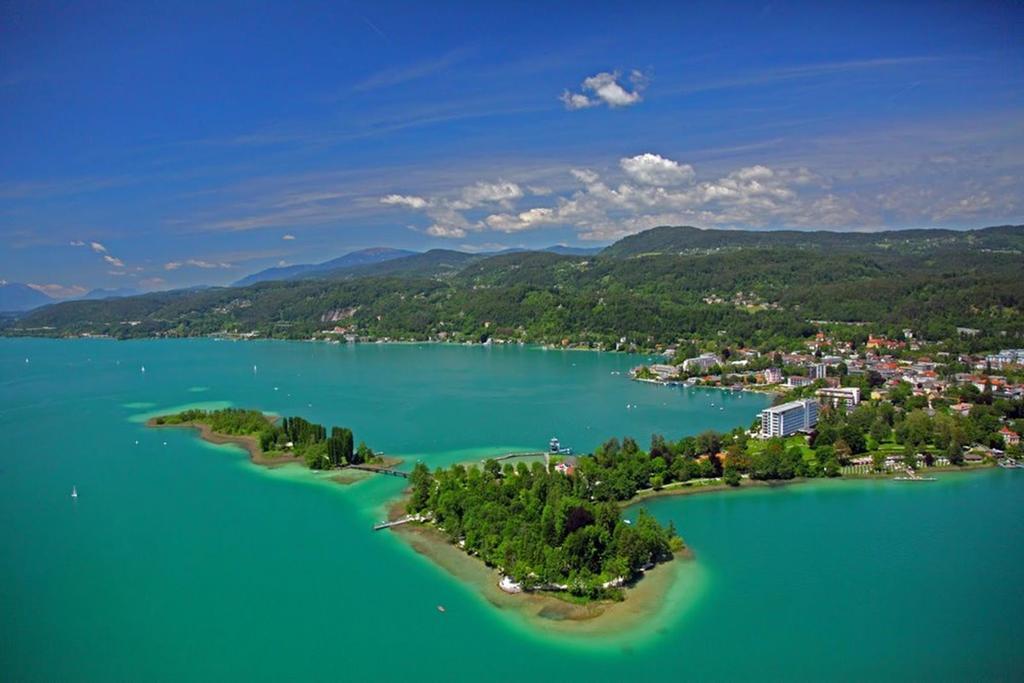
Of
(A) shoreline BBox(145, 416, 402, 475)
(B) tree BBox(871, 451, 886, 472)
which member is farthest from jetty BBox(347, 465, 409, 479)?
(B) tree BBox(871, 451, 886, 472)

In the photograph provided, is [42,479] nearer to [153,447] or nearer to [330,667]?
[153,447]

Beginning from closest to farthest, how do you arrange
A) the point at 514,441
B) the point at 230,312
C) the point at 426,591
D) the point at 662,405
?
the point at 426,591 < the point at 514,441 < the point at 662,405 < the point at 230,312

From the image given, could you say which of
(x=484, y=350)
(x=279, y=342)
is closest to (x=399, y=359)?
(x=484, y=350)

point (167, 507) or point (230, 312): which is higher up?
point (230, 312)

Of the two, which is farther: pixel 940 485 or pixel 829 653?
pixel 940 485

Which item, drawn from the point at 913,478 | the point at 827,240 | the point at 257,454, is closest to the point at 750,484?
the point at 913,478

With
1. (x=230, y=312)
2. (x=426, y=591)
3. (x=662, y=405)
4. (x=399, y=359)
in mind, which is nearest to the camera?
(x=426, y=591)

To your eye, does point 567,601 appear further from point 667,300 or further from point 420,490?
point 667,300
